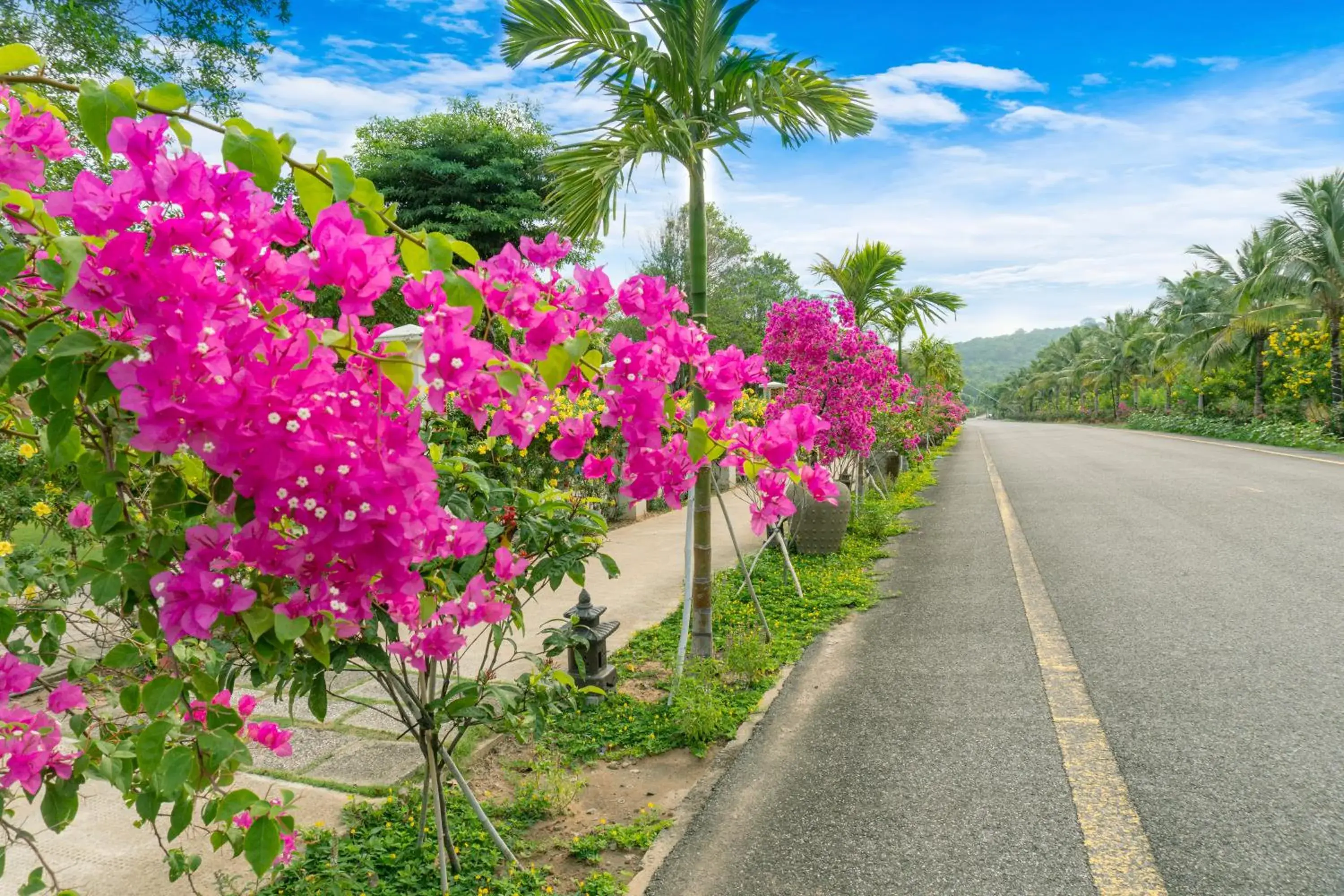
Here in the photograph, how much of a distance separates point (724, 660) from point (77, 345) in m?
4.05

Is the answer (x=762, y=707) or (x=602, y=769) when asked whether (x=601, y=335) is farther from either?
(x=762, y=707)

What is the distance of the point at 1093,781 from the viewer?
3.14 meters

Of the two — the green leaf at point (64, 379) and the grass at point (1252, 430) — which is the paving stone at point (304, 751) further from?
the grass at point (1252, 430)

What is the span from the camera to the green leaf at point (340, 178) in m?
1.10

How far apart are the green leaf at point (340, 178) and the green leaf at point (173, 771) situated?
941 mm

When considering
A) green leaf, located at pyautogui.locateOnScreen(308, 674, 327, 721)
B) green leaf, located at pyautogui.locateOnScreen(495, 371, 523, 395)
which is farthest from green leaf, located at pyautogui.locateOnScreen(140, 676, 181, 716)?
green leaf, located at pyautogui.locateOnScreen(495, 371, 523, 395)

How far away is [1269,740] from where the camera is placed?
3.46 meters

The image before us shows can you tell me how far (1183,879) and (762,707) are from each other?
1.97m

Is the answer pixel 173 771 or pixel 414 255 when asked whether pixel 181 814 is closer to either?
pixel 173 771

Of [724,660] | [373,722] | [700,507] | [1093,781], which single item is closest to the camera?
[1093,781]

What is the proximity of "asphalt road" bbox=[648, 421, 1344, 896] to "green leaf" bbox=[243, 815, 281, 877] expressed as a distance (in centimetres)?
157

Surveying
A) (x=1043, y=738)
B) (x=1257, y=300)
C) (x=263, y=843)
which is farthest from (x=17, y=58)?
(x=1257, y=300)

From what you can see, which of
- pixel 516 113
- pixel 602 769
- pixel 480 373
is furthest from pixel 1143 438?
pixel 480 373

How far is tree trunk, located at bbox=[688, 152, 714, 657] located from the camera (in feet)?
14.2
